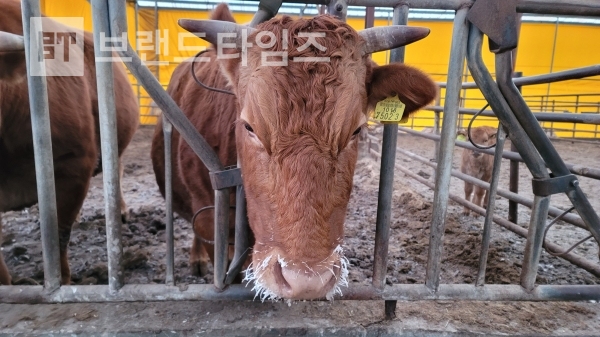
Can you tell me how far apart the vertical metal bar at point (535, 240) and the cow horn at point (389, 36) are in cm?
97

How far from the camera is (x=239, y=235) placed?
5.70 feet

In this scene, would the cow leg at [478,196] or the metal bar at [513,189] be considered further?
the cow leg at [478,196]

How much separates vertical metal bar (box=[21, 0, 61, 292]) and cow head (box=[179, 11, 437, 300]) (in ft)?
2.04

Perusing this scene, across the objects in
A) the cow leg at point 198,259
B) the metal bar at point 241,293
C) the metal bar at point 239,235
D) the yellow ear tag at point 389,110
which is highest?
the yellow ear tag at point 389,110

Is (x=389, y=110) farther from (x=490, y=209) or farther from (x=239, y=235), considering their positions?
(x=239, y=235)

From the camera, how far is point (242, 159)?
1603 millimetres

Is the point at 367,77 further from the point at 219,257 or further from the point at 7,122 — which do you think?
the point at 7,122

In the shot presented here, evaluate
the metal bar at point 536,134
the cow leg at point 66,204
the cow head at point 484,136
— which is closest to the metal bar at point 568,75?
the metal bar at point 536,134

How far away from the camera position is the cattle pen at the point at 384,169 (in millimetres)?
1519

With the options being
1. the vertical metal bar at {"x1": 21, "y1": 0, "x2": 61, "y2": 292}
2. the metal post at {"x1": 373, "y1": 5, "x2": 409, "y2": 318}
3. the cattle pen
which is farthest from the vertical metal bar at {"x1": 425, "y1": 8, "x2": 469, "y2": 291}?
the vertical metal bar at {"x1": 21, "y1": 0, "x2": 61, "y2": 292}

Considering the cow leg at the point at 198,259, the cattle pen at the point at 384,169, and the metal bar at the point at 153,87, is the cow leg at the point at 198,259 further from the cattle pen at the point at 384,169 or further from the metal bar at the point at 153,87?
the metal bar at the point at 153,87

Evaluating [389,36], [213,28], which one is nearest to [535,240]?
[389,36]

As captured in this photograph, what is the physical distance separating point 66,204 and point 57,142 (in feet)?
1.53

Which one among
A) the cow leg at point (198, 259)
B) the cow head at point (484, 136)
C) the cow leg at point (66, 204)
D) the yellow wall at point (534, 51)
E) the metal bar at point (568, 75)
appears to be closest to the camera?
the metal bar at point (568, 75)
